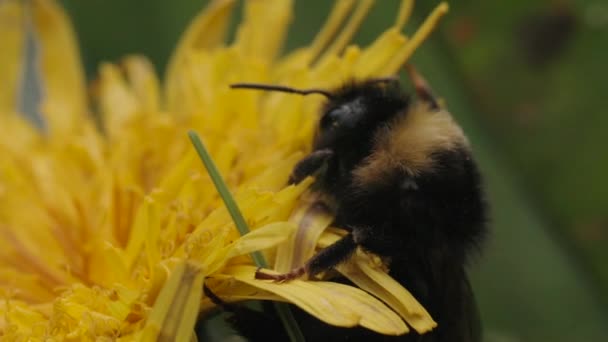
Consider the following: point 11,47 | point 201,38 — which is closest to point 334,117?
point 201,38

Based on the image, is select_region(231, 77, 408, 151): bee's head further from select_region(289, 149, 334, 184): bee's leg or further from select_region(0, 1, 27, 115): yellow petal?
select_region(0, 1, 27, 115): yellow petal

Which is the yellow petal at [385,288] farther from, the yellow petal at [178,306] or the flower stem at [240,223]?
the yellow petal at [178,306]

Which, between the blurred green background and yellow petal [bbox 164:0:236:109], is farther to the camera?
yellow petal [bbox 164:0:236:109]

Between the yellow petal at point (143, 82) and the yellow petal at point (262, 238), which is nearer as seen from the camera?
the yellow petal at point (262, 238)

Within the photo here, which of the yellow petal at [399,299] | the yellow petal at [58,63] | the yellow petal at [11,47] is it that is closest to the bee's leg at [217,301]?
the yellow petal at [399,299]

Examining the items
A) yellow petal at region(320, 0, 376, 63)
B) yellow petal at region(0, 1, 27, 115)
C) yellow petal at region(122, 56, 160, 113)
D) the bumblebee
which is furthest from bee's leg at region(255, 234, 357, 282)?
yellow petal at region(0, 1, 27, 115)

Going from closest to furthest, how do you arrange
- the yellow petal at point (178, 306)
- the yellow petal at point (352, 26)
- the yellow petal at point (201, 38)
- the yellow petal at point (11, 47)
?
the yellow petal at point (178, 306), the yellow petal at point (352, 26), the yellow petal at point (201, 38), the yellow petal at point (11, 47)

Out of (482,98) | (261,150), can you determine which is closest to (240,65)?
(261,150)
